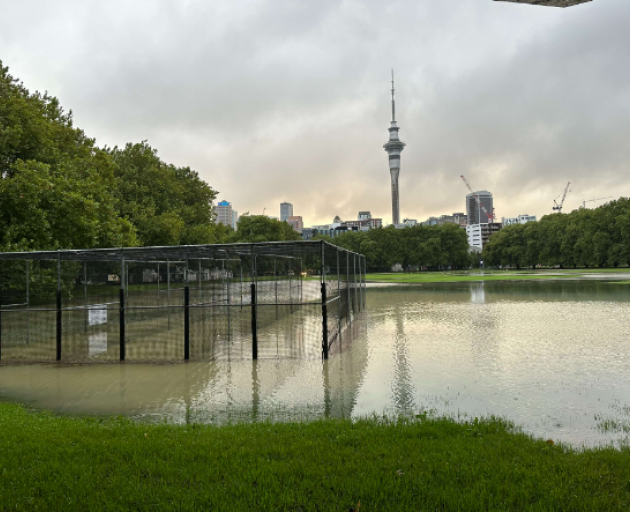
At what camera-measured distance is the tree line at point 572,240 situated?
80.1 m

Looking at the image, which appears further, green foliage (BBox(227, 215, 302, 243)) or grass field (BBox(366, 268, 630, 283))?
green foliage (BBox(227, 215, 302, 243))

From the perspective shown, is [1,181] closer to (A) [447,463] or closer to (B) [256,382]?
(B) [256,382]

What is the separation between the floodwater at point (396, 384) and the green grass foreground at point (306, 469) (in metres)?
1.24

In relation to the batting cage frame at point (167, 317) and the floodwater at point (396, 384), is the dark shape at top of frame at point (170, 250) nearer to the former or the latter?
the batting cage frame at point (167, 317)

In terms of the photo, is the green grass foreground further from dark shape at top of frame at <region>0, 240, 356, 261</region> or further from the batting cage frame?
dark shape at top of frame at <region>0, 240, 356, 261</region>

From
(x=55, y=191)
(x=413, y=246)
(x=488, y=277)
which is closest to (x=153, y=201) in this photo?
(x=55, y=191)

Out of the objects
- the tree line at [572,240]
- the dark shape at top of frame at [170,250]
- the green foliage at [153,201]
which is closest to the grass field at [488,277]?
the tree line at [572,240]

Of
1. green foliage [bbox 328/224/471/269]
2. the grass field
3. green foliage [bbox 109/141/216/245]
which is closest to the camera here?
green foliage [bbox 109/141/216/245]

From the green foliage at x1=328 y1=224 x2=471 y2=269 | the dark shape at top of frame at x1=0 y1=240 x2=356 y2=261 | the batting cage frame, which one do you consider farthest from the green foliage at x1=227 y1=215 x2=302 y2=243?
the dark shape at top of frame at x1=0 y1=240 x2=356 y2=261

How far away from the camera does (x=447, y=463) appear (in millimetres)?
4969

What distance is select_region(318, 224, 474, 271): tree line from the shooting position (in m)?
97.0

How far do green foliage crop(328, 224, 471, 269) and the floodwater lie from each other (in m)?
82.1

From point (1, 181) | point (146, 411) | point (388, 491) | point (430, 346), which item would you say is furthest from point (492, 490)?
point (1, 181)

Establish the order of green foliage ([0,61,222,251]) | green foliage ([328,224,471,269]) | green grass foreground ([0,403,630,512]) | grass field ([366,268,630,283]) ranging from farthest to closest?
1. green foliage ([328,224,471,269])
2. grass field ([366,268,630,283])
3. green foliage ([0,61,222,251])
4. green grass foreground ([0,403,630,512])
